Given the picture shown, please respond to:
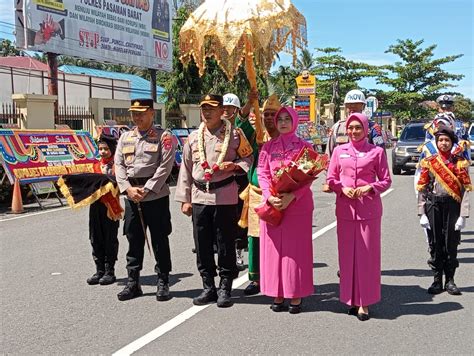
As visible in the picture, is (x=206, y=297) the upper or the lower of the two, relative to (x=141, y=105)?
lower

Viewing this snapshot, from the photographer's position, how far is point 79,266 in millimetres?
6738

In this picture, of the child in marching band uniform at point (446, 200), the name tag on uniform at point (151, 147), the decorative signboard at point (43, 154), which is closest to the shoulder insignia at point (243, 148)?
the name tag on uniform at point (151, 147)

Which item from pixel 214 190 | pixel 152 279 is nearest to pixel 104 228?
pixel 152 279

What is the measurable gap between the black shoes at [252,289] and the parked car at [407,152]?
13568mm

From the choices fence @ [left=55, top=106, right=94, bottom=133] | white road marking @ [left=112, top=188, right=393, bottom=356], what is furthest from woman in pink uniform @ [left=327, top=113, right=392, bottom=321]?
fence @ [left=55, top=106, right=94, bottom=133]

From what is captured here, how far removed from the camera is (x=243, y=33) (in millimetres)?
5461

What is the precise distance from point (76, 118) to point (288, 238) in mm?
17871

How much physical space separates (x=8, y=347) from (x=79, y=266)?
2.57 m

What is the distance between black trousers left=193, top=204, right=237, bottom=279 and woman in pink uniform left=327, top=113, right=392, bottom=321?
108 cm

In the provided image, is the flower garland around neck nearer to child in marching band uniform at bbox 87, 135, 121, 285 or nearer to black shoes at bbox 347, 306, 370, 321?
child in marching band uniform at bbox 87, 135, 121, 285

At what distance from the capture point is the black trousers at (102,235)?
20.0ft

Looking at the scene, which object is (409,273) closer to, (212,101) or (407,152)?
(212,101)

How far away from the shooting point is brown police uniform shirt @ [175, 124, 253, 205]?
5.20m

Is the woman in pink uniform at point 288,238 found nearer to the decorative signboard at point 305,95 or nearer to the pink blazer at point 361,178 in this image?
the pink blazer at point 361,178
